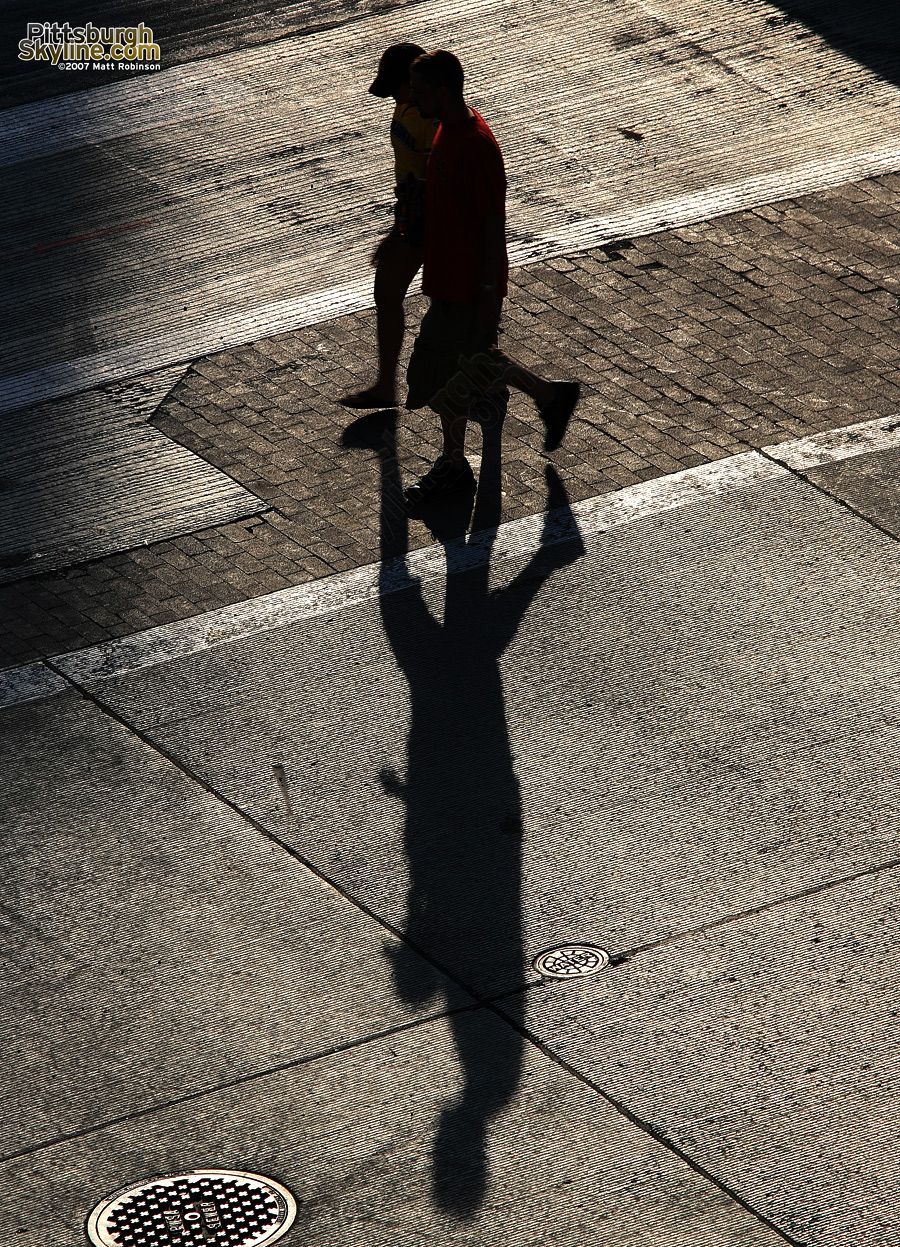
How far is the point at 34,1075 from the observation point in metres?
4.95

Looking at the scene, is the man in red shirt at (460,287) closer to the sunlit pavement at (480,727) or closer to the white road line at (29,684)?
the sunlit pavement at (480,727)

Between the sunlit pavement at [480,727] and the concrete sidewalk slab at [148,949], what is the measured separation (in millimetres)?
15

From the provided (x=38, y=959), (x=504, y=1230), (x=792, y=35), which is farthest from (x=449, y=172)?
(x=792, y=35)

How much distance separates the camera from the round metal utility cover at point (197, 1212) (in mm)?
4434

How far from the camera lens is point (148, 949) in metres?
5.39

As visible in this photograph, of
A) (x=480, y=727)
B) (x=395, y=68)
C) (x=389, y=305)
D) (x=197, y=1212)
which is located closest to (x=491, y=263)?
(x=389, y=305)

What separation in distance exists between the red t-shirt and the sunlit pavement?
98 centimetres

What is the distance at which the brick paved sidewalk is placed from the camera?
730 centimetres

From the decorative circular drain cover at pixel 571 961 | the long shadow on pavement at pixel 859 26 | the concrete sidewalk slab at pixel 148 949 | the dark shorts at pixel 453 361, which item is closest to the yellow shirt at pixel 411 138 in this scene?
the dark shorts at pixel 453 361

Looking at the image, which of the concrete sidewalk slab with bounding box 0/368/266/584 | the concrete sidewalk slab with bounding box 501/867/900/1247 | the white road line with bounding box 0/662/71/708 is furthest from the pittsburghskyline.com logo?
the concrete sidewalk slab with bounding box 501/867/900/1247

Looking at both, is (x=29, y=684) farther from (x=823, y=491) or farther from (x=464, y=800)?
(x=823, y=491)

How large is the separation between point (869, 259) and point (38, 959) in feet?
20.5

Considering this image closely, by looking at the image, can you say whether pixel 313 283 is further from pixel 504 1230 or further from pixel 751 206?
pixel 504 1230

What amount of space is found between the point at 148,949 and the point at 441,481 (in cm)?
293
